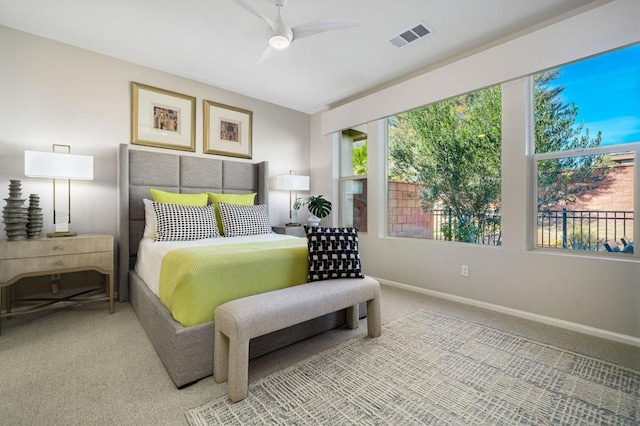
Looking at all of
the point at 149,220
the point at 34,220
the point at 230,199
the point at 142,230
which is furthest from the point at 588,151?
the point at 34,220

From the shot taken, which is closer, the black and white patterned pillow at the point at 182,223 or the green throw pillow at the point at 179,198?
the black and white patterned pillow at the point at 182,223

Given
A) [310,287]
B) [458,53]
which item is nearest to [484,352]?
[310,287]

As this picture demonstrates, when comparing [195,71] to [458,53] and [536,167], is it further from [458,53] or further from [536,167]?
[536,167]

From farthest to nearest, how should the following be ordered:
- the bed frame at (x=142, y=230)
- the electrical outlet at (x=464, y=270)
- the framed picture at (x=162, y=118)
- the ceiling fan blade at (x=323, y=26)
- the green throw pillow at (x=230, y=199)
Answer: the green throw pillow at (x=230, y=199), the framed picture at (x=162, y=118), the electrical outlet at (x=464, y=270), the ceiling fan blade at (x=323, y=26), the bed frame at (x=142, y=230)

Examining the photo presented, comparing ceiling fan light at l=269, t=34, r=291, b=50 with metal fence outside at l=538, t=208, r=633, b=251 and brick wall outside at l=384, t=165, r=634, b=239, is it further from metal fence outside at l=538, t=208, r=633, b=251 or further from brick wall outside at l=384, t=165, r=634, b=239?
metal fence outside at l=538, t=208, r=633, b=251

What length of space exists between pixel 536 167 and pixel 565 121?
45cm

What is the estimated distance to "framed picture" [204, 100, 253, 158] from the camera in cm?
394

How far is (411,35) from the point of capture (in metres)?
2.79

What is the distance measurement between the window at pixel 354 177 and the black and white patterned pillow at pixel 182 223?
2.17m

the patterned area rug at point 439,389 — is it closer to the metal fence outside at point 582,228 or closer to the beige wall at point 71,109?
the metal fence outside at point 582,228

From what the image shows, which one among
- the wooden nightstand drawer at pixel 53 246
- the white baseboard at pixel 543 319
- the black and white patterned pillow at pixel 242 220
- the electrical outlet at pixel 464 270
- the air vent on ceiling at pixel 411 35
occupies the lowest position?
the white baseboard at pixel 543 319

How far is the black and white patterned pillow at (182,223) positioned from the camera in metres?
2.84

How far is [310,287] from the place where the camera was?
6.80 ft

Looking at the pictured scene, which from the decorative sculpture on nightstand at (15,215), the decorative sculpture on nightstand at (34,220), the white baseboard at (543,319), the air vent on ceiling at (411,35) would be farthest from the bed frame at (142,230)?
the air vent on ceiling at (411,35)
